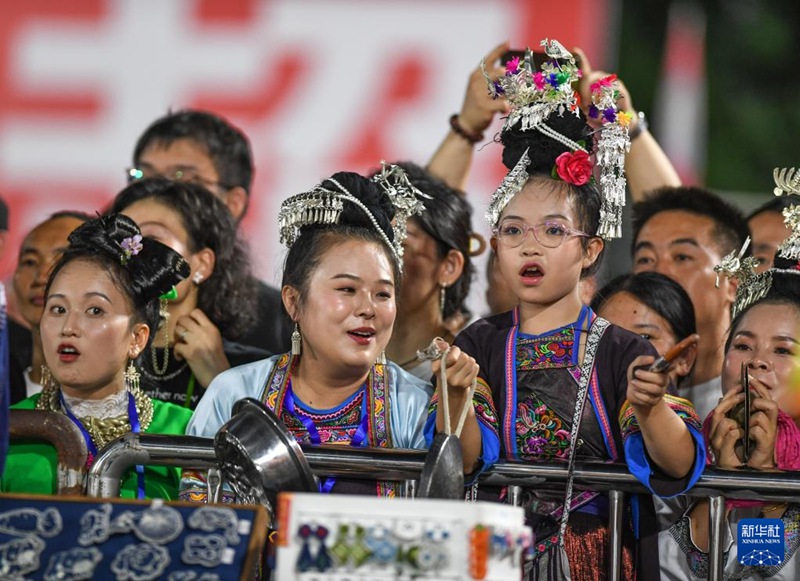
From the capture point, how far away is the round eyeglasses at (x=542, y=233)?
3.15 meters

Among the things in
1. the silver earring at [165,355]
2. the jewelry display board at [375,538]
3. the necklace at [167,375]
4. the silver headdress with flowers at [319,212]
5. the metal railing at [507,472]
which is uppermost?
the silver headdress with flowers at [319,212]

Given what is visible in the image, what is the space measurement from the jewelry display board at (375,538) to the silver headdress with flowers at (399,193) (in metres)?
1.39

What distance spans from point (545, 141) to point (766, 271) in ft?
2.36

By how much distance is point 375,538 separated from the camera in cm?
224

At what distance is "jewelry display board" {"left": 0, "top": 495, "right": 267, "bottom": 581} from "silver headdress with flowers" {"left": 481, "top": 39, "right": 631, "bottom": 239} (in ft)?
3.56

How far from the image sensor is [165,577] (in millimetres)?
2375

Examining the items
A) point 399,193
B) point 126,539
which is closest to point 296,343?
point 399,193

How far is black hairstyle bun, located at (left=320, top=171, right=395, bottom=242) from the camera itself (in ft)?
11.0

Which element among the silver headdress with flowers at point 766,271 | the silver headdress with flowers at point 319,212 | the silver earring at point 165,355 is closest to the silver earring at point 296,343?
the silver headdress with flowers at point 319,212

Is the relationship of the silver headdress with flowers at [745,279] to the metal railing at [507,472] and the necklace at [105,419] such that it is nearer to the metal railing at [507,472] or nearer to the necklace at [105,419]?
the metal railing at [507,472]

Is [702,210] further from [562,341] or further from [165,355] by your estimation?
[165,355]

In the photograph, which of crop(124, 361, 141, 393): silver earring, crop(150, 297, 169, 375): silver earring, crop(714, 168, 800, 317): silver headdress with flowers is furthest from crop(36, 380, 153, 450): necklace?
crop(714, 168, 800, 317): silver headdress with flowers

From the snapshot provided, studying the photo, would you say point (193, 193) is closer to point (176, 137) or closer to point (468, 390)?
point (176, 137)

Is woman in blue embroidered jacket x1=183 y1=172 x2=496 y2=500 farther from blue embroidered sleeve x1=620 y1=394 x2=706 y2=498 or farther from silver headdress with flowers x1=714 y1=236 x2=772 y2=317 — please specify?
silver headdress with flowers x1=714 y1=236 x2=772 y2=317
